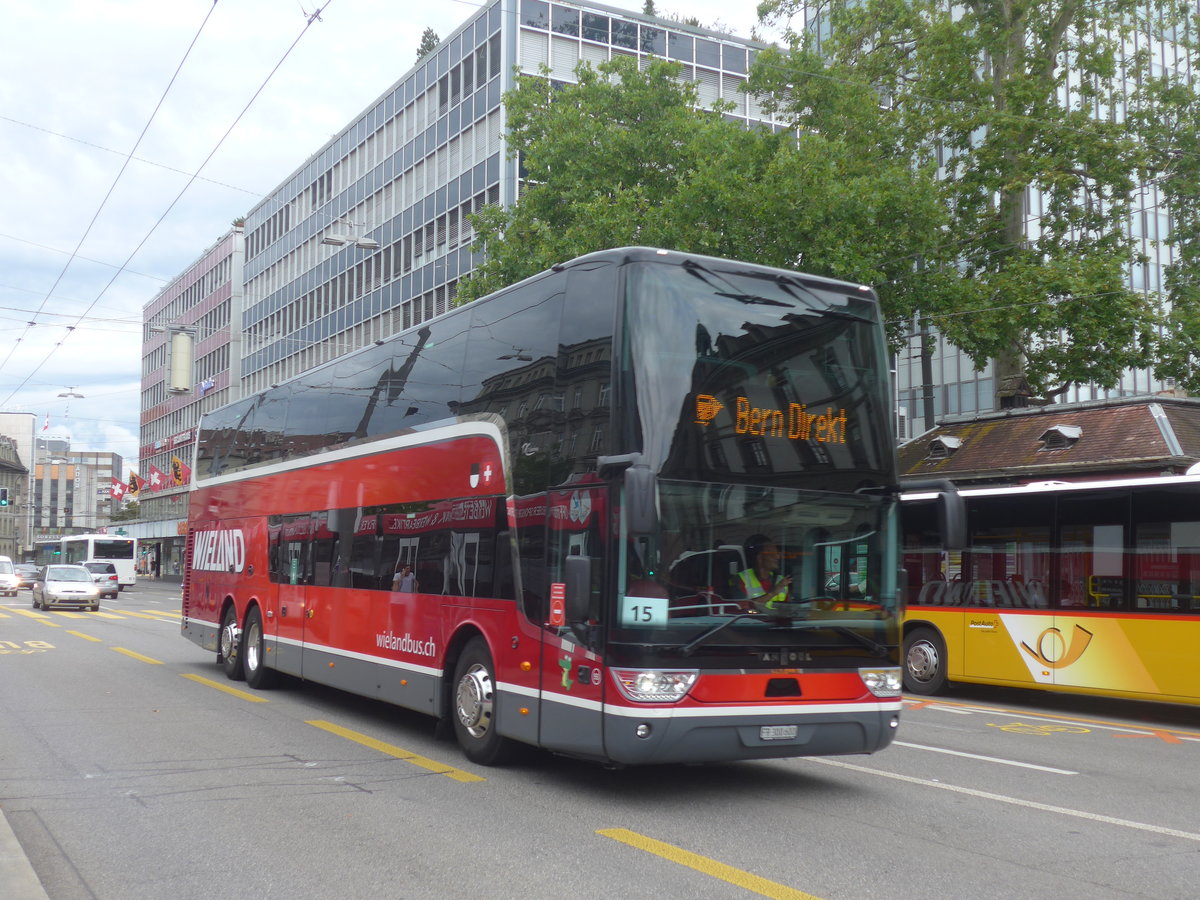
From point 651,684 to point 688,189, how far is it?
17331mm

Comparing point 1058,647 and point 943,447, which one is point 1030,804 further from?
point 943,447

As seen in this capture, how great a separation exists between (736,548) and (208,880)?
382cm

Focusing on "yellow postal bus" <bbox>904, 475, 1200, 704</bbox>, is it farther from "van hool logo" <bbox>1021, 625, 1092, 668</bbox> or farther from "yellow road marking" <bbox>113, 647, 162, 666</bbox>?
"yellow road marking" <bbox>113, 647, 162, 666</bbox>

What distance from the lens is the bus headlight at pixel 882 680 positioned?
8.81 metres

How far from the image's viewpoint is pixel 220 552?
17.8 meters

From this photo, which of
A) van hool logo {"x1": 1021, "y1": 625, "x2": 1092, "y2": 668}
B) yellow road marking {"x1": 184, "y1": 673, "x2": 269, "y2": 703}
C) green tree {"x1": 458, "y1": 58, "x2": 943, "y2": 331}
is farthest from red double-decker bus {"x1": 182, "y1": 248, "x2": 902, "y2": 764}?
green tree {"x1": 458, "y1": 58, "x2": 943, "y2": 331}

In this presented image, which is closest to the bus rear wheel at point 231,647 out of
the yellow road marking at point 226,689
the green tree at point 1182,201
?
the yellow road marking at point 226,689

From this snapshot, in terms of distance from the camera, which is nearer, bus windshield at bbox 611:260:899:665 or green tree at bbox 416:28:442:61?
bus windshield at bbox 611:260:899:665

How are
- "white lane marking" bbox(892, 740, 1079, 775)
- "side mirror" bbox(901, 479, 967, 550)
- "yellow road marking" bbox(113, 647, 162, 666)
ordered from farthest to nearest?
"yellow road marking" bbox(113, 647, 162, 666)
"white lane marking" bbox(892, 740, 1079, 775)
"side mirror" bbox(901, 479, 967, 550)

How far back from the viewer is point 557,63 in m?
44.5

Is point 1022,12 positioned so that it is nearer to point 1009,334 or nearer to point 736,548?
point 1009,334

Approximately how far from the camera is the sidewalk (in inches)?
221

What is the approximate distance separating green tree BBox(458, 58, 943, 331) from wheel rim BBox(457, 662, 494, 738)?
14.3 metres

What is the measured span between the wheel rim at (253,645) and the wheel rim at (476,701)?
Answer: 640 centimetres
